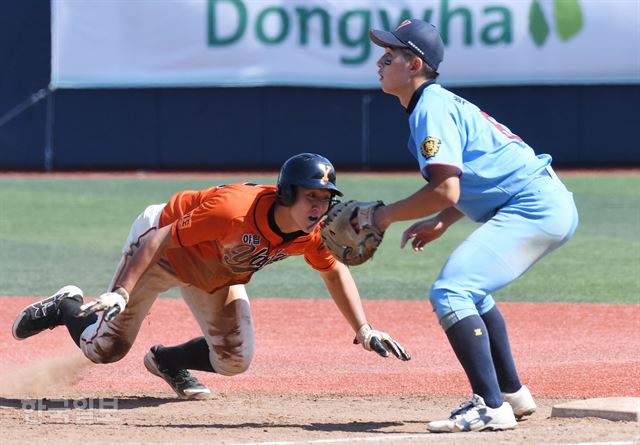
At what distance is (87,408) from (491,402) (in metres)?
2.31

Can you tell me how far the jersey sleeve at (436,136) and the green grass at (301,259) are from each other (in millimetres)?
5123

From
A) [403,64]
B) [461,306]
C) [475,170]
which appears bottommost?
[461,306]

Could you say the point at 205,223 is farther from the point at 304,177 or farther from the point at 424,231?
the point at 424,231

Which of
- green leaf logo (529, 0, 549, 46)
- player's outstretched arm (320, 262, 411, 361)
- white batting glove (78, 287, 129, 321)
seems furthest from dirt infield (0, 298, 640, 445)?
green leaf logo (529, 0, 549, 46)

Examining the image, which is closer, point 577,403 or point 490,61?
point 577,403

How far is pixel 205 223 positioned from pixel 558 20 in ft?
52.3

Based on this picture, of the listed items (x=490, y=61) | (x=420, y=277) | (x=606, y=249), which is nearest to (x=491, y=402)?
(x=420, y=277)

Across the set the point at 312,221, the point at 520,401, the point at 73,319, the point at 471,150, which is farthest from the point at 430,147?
the point at 73,319

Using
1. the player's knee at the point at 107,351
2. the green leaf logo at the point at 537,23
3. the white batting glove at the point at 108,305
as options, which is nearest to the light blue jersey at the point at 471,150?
the white batting glove at the point at 108,305

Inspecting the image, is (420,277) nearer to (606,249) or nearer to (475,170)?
(606,249)

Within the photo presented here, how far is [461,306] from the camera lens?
5527 mm

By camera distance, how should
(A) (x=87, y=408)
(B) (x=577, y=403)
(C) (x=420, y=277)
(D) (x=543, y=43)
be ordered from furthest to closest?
(D) (x=543, y=43)
(C) (x=420, y=277)
(A) (x=87, y=408)
(B) (x=577, y=403)

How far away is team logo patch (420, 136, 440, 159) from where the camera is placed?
5.34m

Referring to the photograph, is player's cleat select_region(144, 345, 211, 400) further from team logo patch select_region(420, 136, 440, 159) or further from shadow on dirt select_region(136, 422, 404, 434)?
team logo patch select_region(420, 136, 440, 159)
